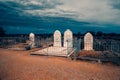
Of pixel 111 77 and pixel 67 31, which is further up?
pixel 67 31

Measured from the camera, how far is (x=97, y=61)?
44.2 feet

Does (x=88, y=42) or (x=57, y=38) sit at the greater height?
(x=57, y=38)

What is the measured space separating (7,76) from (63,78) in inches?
105

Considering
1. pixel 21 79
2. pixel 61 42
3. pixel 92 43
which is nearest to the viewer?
pixel 21 79

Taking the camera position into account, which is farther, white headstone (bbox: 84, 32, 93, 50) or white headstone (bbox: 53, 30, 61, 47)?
white headstone (bbox: 53, 30, 61, 47)

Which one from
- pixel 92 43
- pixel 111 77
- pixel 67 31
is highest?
pixel 67 31

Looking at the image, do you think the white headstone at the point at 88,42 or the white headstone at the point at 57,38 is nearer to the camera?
the white headstone at the point at 88,42

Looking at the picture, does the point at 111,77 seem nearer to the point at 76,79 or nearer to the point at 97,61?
the point at 76,79

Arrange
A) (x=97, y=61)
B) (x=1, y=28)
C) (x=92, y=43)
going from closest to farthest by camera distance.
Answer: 1. (x=97, y=61)
2. (x=92, y=43)
3. (x=1, y=28)

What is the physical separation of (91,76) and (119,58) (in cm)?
707

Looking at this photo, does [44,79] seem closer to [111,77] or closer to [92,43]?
[111,77]

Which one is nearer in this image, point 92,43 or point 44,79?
point 44,79

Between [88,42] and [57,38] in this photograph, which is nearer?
[88,42]

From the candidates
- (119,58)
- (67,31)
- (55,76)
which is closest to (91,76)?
(55,76)
